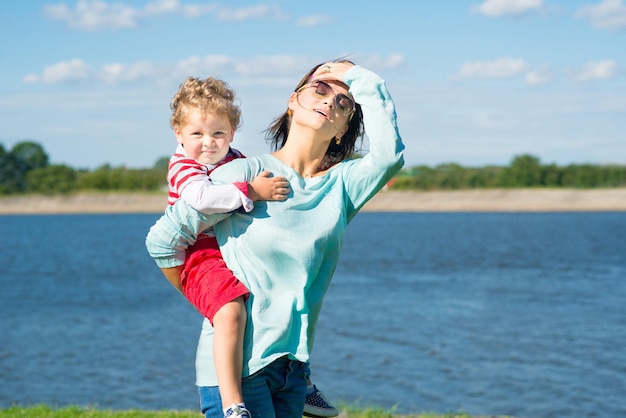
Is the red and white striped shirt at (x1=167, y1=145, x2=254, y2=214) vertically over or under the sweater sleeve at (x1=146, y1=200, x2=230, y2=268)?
over

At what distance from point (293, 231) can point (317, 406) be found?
0.79 m

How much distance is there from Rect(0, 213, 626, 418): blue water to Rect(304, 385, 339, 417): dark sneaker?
6.64 meters

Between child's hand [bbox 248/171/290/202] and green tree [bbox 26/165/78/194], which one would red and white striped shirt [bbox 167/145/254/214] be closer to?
child's hand [bbox 248/171/290/202]

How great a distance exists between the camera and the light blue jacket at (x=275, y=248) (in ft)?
8.58

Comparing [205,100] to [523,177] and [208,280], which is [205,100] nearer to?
[208,280]

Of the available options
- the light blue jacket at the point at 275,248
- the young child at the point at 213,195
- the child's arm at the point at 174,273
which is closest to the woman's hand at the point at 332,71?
the light blue jacket at the point at 275,248

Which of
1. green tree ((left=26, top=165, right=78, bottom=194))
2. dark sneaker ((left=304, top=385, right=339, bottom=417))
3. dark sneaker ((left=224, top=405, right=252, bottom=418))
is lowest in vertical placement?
green tree ((left=26, top=165, right=78, bottom=194))

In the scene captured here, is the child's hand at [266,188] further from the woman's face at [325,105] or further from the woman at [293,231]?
the woman's face at [325,105]

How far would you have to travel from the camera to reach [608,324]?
21.1m

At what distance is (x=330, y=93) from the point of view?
2.84m

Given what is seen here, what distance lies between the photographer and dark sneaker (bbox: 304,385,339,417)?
3053mm

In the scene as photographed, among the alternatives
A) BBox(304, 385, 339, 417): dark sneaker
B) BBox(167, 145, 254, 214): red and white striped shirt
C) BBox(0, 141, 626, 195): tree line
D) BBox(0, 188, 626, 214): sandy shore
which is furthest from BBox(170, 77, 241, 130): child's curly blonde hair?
BBox(0, 188, 626, 214): sandy shore

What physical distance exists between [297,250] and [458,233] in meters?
66.7

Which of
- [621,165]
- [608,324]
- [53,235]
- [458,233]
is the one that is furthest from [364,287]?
[621,165]
